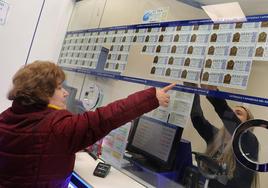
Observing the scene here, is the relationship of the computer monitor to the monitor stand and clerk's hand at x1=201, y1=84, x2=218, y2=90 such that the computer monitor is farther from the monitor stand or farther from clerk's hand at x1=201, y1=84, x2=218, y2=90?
clerk's hand at x1=201, y1=84, x2=218, y2=90

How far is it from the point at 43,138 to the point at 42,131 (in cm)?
3

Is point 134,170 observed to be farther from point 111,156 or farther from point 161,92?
point 161,92

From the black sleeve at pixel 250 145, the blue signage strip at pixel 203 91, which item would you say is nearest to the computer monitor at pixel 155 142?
the blue signage strip at pixel 203 91

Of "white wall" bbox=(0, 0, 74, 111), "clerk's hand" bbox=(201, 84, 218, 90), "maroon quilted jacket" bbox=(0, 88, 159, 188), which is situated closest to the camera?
"maroon quilted jacket" bbox=(0, 88, 159, 188)

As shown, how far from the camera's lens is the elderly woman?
1.15 m

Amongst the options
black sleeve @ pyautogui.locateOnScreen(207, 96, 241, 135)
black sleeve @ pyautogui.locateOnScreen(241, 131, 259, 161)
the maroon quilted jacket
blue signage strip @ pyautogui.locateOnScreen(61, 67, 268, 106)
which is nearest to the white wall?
blue signage strip @ pyautogui.locateOnScreen(61, 67, 268, 106)

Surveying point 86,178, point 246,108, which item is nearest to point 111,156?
point 86,178

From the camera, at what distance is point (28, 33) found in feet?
9.38

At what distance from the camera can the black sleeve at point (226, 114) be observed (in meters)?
1.35

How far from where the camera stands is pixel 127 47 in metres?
2.04

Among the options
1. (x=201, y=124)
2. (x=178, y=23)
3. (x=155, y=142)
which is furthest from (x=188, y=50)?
(x=155, y=142)

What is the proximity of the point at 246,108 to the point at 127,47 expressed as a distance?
1.02m

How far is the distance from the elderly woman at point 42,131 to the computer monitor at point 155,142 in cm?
40

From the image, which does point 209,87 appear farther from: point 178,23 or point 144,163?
point 144,163
